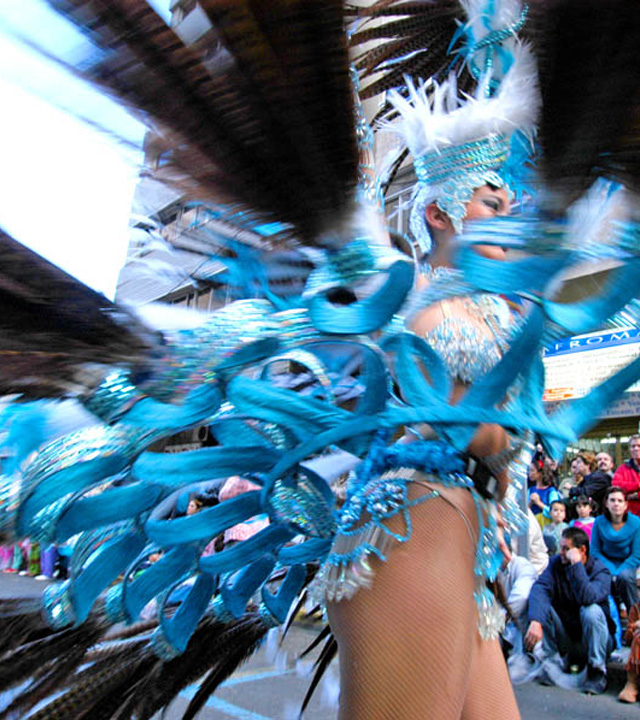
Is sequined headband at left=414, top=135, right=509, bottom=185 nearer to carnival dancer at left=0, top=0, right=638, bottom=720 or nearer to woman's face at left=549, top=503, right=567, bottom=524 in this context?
carnival dancer at left=0, top=0, right=638, bottom=720

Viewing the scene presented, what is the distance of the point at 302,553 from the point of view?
5.20 feet

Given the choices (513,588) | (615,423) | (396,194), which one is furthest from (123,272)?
(615,423)

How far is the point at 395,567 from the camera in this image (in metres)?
1.18

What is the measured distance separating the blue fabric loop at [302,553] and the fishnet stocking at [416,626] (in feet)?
1.02

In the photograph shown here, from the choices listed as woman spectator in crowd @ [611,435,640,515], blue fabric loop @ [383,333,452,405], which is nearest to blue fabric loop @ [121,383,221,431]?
blue fabric loop @ [383,333,452,405]

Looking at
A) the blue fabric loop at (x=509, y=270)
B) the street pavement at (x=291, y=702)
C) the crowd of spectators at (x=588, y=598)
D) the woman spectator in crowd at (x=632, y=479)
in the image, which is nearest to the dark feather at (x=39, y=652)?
the blue fabric loop at (x=509, y=270)

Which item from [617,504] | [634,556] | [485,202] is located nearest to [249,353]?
[485,202]

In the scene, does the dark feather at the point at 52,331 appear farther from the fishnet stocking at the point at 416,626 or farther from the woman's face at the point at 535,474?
the woman's face at the point at 535,474

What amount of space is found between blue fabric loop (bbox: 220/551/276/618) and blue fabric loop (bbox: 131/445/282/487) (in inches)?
12.2

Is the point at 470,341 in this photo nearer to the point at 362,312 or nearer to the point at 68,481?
the point at 362,312

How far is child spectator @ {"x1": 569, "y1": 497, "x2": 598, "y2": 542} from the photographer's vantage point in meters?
5.32

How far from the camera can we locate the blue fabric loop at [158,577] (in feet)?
4.78

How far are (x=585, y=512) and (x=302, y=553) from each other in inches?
174

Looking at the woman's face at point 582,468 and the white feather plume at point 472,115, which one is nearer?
the white feather plume at point 472,115
